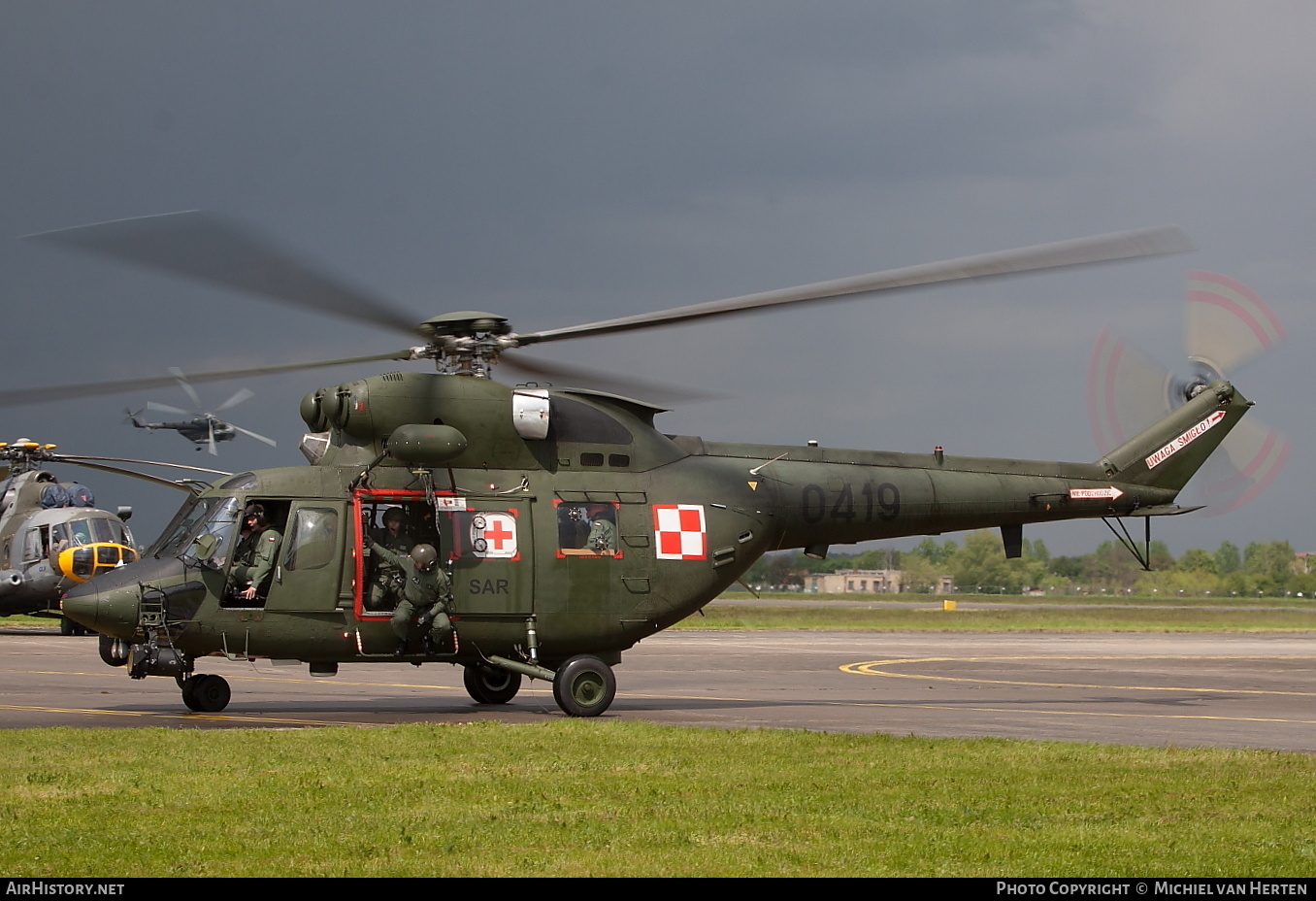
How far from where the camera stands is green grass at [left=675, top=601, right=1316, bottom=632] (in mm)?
47875

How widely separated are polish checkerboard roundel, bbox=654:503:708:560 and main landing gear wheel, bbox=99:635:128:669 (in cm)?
640

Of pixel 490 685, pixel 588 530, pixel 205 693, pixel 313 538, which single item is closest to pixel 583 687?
pixel 588 530

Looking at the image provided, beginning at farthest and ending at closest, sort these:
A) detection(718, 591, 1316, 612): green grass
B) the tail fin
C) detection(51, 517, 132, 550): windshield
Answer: detection(718, 591, 1316, 612): green grass < detection(51, 517, 132, 550): windshield < the tail fin

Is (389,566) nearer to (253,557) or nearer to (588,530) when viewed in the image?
(253,557)

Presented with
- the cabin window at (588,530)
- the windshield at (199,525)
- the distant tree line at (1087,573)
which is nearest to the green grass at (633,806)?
the windshield at (199,525)

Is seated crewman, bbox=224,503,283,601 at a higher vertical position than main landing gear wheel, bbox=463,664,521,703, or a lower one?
higher

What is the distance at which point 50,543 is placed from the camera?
33125 mm

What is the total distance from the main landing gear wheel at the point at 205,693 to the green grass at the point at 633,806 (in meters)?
3.00

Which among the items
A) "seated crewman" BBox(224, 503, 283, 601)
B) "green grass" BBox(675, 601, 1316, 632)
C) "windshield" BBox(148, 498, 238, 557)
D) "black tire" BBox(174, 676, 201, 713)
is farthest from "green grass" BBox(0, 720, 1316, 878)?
"green grass" BBox(675, 601, 1316, 632)

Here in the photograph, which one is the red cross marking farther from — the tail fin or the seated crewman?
the tail fin

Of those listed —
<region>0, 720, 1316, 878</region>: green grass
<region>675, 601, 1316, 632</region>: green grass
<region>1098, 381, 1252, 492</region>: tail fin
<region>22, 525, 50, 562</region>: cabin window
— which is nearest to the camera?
<region>0, 720, 1316, 878</region>: green grass

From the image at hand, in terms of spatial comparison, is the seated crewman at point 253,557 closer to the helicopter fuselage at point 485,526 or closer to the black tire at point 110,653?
the helicopter fuselage at point 485,526

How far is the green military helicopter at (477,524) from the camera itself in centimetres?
1504

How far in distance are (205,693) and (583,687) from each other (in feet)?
14.8
